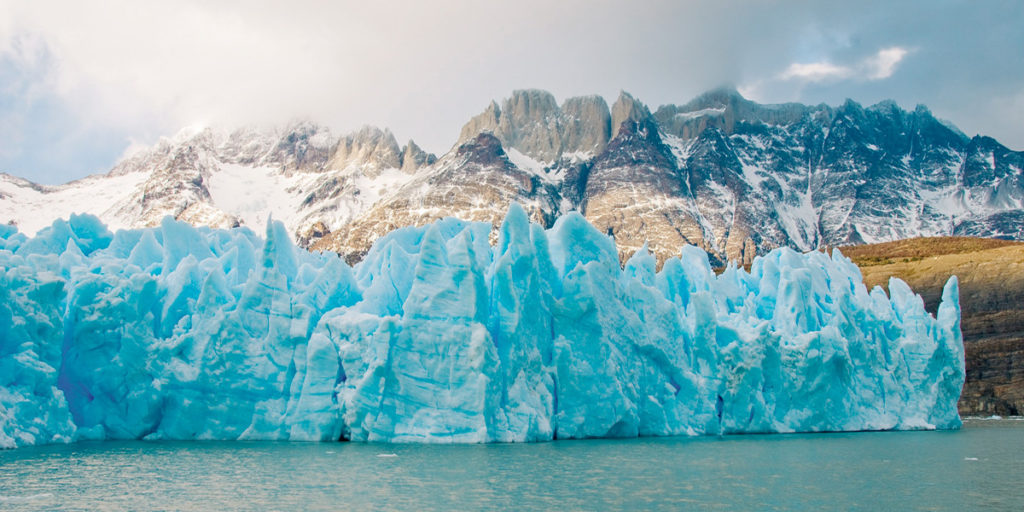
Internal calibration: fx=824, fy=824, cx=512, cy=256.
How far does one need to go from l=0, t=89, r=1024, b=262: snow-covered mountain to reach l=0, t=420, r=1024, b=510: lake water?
90.6 meters

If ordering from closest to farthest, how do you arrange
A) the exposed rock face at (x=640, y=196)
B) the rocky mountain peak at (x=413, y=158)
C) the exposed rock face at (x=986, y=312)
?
1. the exposed rock face at (x=986, y=312)
2. the exposed rock face at (x=640, y=196)
3. the rocky mountain peak at (x=413, y=158)

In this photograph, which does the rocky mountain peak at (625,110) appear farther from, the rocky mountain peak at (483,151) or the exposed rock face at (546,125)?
the rocky mountain peak at (483,151)

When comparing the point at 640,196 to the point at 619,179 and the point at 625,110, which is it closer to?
the point at 619,179

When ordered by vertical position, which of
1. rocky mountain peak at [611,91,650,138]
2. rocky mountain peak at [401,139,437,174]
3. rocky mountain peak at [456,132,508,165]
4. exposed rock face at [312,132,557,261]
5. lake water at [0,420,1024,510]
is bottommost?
lake water at [0,420,1024,510]

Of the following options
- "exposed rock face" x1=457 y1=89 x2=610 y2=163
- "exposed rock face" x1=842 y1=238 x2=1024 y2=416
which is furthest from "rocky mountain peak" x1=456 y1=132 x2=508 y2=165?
"exposed rock face" x1=842 y1=238 x2=1024 y2=416

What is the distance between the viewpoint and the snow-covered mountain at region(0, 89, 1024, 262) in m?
128

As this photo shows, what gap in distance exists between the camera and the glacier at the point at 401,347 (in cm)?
2614

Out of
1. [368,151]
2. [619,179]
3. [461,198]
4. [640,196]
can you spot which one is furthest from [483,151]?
[368,151]

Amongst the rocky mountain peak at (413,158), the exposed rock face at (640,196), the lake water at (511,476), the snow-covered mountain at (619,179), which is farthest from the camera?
the rocky mountain peak at (413,158)

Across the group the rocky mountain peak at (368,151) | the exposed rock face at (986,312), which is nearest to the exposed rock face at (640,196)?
the rocky mountain peak at (368,151)

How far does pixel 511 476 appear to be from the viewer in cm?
2017

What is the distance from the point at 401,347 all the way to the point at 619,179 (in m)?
112

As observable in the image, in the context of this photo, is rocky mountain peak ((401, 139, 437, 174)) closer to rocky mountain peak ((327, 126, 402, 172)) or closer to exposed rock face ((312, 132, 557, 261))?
rocky mountain peak ((327, 126, 402, 172))

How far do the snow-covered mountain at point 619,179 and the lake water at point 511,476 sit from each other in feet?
297
